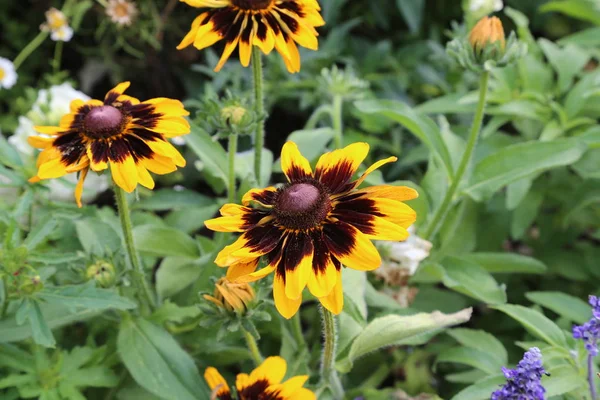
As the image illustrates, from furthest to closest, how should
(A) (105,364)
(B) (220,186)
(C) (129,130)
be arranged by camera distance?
(B) (220,186), (A) (105,364), (C) (129,130)

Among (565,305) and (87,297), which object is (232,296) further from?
(565,305)

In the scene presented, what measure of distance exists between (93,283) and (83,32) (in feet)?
5.10

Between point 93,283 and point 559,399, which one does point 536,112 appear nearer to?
point 559,399

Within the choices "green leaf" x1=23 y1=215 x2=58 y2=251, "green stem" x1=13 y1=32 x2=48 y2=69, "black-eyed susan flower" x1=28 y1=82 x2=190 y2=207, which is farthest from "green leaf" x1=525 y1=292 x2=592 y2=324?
"green stem" x1=13 y1=32 x2=48 y2=69

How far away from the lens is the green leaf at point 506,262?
1336mm

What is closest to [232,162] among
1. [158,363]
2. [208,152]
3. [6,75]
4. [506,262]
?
[208,152]

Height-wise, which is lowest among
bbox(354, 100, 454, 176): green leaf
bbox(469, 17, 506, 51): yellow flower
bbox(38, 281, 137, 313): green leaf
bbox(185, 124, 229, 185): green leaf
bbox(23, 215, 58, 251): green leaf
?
bbox(38, 281, 137, 313): green leaf

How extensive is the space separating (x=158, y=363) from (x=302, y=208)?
422 millimetres

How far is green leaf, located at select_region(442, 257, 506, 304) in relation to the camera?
3.98ft

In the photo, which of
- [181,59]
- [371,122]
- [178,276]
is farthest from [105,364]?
[181,59]

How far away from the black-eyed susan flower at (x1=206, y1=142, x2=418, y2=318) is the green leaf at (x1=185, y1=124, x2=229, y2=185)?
1.36 feet

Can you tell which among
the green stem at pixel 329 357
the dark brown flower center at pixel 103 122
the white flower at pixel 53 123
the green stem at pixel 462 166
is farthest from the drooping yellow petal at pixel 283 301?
the white flower at pixel 53 123

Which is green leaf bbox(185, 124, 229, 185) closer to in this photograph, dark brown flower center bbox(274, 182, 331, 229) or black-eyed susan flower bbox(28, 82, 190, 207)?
black-eyed susan flower bbox(28, 82, 190, 207)

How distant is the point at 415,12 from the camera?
207 cm
